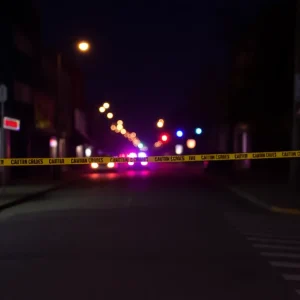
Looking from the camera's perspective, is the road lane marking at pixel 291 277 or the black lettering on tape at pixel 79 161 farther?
the black lettering on tape at pixel 79 161

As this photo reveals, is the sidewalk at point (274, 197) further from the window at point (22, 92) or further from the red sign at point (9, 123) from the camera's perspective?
the window at point (22, 92)

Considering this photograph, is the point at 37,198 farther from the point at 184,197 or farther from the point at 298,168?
the point at 298,168

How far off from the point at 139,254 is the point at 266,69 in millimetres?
17331

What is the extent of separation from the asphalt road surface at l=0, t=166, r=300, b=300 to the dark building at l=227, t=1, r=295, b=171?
9814 mm

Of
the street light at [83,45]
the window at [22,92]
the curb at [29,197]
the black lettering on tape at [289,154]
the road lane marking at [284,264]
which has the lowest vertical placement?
the curb at [29,197]

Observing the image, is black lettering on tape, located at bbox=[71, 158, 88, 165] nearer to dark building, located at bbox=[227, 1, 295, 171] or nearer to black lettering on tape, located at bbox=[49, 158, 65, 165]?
black lettering on tape, located at bbox=[49, 158, 65, 165]

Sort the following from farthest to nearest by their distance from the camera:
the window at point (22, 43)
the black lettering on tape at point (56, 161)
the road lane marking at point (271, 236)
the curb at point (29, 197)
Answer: the window at point (22, 43) < the black lettering on tape at point (56, 161) < the curb at point (29, 197) < the road lane marking at point (271, 236)

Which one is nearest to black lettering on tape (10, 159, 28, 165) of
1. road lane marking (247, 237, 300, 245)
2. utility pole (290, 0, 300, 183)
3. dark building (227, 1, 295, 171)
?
utility pole (290, 0, 300, 183)

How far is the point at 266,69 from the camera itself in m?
25.9

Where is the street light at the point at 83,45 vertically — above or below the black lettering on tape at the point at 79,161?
above

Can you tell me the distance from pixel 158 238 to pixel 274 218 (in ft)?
15.9

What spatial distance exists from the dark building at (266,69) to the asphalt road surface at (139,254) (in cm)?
981

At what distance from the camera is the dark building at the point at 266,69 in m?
25.2

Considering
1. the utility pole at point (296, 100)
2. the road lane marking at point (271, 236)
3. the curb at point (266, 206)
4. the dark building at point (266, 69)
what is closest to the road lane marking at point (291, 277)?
the road lane marking at point (271, 236)
